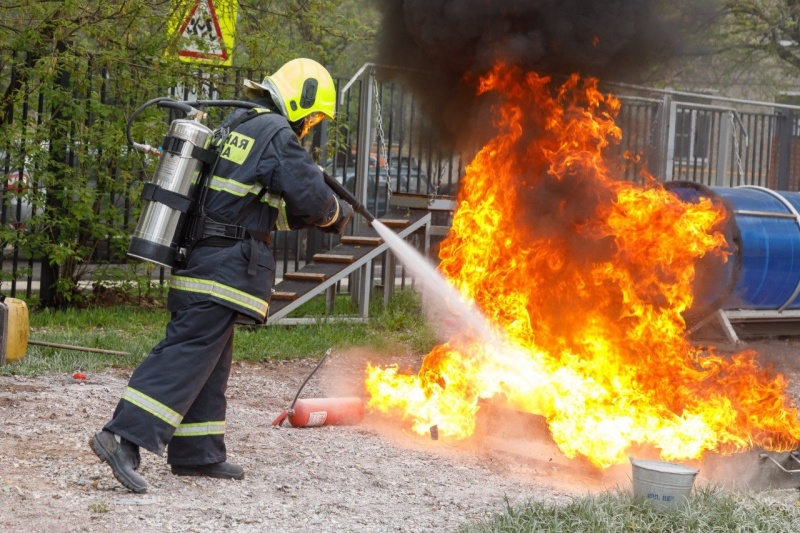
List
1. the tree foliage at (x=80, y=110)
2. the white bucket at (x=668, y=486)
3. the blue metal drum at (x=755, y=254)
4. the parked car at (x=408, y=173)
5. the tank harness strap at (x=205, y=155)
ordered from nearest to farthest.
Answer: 1. the white bucket at (x=668, y=486)
2. the tank harness strap at (x=205, y=155)
3. the tree foliage at (x=80, y=110)
4. the blue metal drum at (x=755, y=254)
5. the parked car at (x=408, y=173)

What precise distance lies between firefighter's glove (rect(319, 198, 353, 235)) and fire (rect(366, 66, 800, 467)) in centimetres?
128

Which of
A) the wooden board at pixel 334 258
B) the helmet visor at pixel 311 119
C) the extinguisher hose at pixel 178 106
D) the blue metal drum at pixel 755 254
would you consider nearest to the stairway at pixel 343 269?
the wooden board at pixel 334 258

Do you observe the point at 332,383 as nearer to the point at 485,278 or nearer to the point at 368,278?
the point at 485,278

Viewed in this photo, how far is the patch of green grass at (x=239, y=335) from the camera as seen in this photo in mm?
7090

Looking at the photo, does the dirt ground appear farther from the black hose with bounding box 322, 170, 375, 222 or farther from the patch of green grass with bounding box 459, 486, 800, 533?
the black hose with bounding box 322, 170, 375, 222

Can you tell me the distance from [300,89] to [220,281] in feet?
3.38

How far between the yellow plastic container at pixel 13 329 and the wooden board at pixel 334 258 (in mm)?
3125

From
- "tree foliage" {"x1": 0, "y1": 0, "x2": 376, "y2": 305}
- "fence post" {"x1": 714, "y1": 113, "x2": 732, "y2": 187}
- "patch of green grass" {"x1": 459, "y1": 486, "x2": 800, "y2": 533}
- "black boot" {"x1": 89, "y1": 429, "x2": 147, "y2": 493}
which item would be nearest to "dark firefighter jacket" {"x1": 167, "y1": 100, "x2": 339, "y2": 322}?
"black boot" {"x1": 89, "y1": 429, "x2": 147, "y2": 493}

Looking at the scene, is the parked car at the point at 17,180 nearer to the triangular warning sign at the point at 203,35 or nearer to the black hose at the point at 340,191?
the triangular warning sign at the point at 203,35

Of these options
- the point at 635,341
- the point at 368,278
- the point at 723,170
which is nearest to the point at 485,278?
the point at 635,341

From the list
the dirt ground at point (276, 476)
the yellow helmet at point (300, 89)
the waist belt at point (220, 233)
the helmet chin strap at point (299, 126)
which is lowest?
the dirt ground at point (276, 476)

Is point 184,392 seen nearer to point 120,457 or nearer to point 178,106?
point 120,457

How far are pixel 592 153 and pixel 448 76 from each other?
1.20 metres

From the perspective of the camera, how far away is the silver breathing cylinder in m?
4.56
